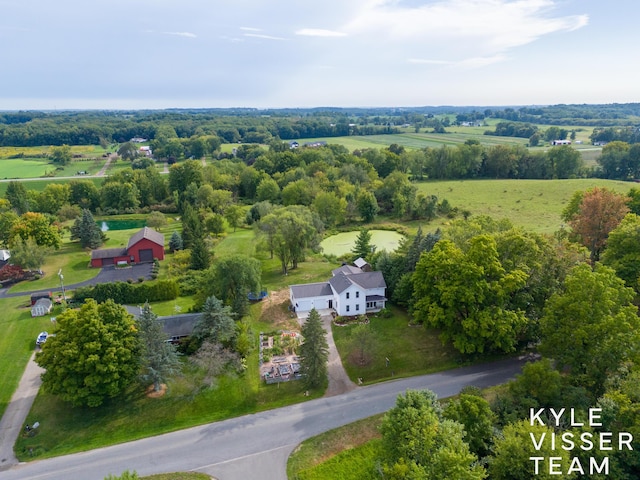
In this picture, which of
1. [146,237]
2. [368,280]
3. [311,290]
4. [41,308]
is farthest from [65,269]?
[368,280]

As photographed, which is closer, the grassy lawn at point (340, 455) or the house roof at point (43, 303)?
the grassy lawn at point (340, 455)

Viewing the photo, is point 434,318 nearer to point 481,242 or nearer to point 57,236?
point 481,242

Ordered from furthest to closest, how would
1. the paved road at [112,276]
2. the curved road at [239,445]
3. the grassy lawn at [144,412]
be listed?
the paved road at [112,276] < the grassy lawn at [144,412] < the curved road at [239,445]

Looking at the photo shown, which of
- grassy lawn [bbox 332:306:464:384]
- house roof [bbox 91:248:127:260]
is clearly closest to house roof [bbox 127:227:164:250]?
house roof [bbox 91:248:127:260]

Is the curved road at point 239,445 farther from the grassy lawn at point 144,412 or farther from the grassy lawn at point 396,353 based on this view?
the grassy lawn at point 396,353

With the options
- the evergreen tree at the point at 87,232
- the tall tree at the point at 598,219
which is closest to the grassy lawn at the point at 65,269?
the evergreen tree at the point at 87,232

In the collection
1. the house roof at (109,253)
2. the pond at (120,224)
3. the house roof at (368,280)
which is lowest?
the pond at (120,224)
